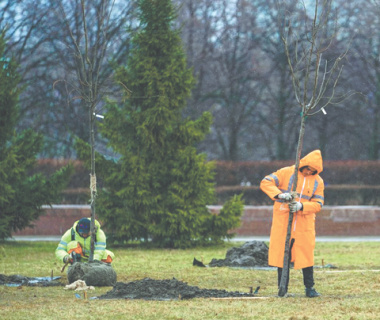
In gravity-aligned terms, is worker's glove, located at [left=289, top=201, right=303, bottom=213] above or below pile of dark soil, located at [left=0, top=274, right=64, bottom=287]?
above

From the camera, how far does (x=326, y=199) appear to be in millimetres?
29422

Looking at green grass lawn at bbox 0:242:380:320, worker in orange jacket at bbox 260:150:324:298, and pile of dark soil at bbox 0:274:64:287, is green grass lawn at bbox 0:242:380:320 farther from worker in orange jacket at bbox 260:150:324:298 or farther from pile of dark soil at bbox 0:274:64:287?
worker in orange jacket at bbox 260:150:324:298

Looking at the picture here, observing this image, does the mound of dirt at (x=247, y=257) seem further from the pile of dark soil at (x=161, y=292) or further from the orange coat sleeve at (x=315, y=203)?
the orange coat sleeve at (x=315, y=203)

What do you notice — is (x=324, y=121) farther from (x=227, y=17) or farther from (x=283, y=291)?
(x=283, y=291)

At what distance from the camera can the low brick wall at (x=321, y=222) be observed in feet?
80.4

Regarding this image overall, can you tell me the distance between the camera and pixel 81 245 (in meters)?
12.8

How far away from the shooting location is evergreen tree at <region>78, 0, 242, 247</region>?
1981 centimetres

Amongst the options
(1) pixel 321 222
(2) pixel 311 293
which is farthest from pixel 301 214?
(1) pixel 321 222

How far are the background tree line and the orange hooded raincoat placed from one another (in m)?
22.2

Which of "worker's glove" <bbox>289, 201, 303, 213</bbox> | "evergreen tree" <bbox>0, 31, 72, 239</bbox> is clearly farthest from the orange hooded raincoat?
"evergreen tree" <bbox>0, 31, 72, 239</bbox>

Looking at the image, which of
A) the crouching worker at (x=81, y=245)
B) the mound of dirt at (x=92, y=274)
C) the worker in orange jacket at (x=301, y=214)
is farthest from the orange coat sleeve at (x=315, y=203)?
the crouching worker at (x=81, y=245)

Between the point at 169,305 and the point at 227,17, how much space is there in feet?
89.5

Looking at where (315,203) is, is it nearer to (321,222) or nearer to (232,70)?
(321,222)

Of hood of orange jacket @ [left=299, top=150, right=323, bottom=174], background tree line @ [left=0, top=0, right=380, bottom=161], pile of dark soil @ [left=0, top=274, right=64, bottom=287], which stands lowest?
pile of dark soil @ [left=0, top=274, right=64, bottom=287]
